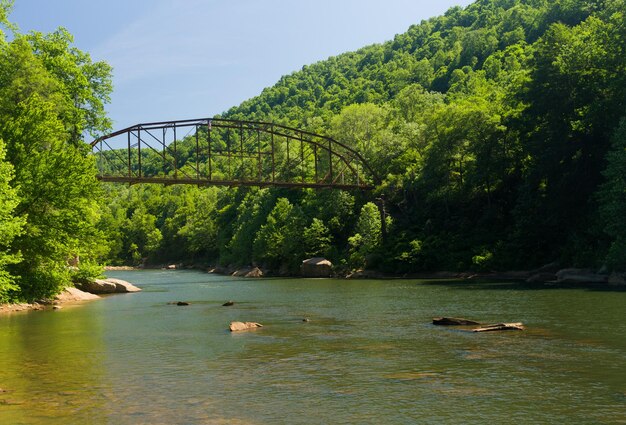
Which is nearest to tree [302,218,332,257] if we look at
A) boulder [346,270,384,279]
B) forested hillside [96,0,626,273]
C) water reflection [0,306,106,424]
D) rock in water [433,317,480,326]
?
forested hillside [96,0,626,273]

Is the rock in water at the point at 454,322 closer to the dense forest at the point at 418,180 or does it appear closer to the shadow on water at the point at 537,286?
the shadow on water at the point at 537,286

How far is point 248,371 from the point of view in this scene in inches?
734

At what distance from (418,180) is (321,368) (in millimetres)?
57717

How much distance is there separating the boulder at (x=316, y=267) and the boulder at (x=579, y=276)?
3247 centimetres

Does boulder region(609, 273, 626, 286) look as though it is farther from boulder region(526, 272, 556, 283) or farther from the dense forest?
boulder region(526, 272, 556, 283)

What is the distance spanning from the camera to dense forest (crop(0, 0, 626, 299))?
38562mm

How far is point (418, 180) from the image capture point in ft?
245

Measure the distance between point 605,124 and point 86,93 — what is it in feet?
146

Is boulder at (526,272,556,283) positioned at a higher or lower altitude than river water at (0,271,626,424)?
higher

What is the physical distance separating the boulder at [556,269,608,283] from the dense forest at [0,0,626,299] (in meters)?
1.21

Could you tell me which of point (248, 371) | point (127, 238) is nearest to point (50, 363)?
point (248, 371)

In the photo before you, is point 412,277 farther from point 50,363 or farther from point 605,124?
point 50,363

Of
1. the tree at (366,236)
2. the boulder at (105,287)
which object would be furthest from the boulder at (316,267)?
the boulder at (105,287)

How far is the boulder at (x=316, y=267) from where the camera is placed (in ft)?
259
